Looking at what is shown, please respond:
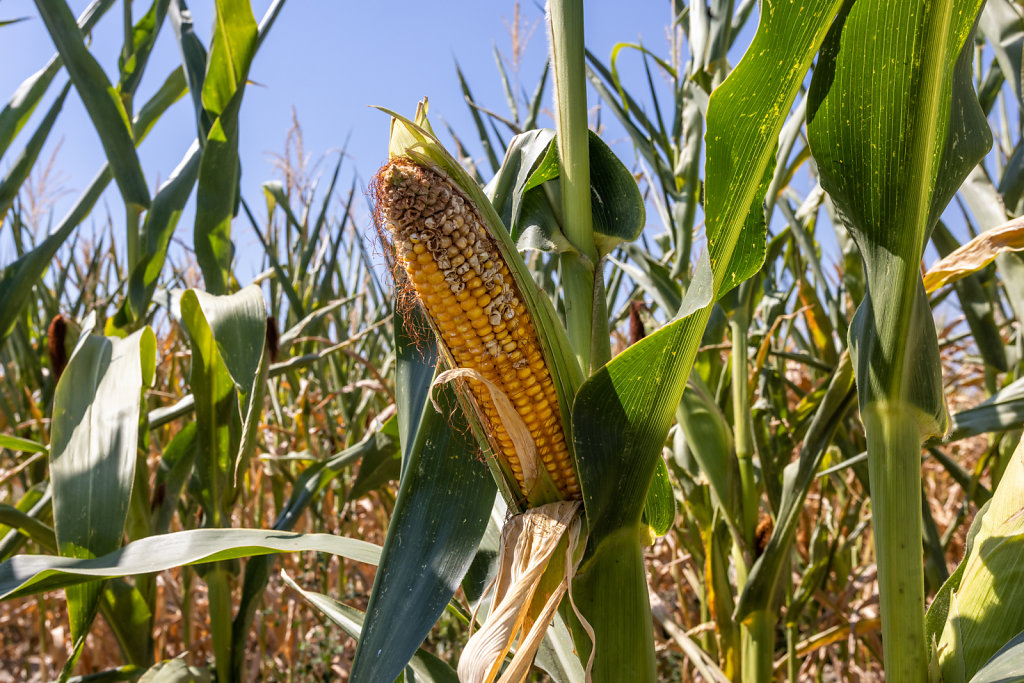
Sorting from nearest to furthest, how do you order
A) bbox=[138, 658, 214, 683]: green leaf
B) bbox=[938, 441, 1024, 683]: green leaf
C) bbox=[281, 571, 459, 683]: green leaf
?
bbox=[938, 441, 1024, 683]: green leaf
bbox=[281, 571, 459, 683]: green leaf
bbox=[138, 658, 214, 683]: green leaf

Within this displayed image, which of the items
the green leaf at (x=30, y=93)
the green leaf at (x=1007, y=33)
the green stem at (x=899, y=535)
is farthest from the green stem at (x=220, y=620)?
the green leaf at (x=1007, y=33)

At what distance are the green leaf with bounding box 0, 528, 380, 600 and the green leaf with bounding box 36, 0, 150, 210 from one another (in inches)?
26.0

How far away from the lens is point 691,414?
1.19 m

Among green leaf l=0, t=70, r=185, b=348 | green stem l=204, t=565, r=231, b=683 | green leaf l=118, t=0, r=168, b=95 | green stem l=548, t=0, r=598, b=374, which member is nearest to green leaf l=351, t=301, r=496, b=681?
green stem l=548, t=0, r=598, b=374

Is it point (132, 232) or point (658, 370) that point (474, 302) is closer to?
point (658, 370)

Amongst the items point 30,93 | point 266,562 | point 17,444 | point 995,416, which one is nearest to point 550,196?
point 995,416

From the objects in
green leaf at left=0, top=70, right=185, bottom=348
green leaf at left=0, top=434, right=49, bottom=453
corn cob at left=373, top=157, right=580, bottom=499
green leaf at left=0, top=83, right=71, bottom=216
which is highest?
green leaf at left=0, top=83, right=71, bottom=216

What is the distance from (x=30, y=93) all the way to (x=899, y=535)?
156 cm

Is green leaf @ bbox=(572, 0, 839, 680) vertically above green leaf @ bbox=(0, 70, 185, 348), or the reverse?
green leaf @ bbox=(0, 70, 185, 348)

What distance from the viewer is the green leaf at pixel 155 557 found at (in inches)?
28.0

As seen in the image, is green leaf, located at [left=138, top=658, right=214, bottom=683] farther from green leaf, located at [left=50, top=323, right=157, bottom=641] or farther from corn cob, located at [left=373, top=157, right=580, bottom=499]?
corn cob, located at [left=373, top=157, right=580, bottom=499]

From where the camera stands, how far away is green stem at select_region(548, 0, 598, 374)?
632 mm

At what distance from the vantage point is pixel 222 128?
117 cm

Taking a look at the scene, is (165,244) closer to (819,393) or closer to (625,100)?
(625,100)
